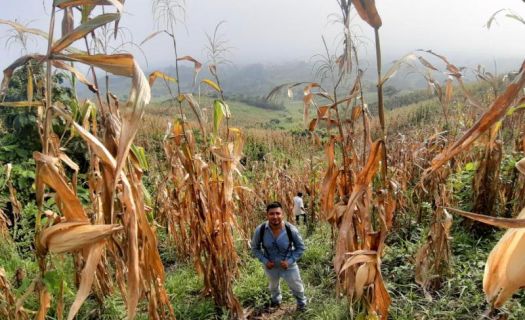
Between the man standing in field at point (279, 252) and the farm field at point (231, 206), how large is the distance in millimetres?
28

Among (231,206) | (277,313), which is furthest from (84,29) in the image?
(277,313)

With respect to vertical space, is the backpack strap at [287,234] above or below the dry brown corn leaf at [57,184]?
below

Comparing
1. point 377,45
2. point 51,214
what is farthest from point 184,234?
point 377,45

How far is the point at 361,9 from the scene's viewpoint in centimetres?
108

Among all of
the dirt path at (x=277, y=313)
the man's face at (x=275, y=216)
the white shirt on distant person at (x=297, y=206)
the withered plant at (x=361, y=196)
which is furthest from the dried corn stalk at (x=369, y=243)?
the white shirt on distant person at (x=297, y=206)

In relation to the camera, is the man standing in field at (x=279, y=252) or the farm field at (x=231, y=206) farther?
the man standing in field at (x=279, y=252)

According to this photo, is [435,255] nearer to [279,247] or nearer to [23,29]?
[279,247]

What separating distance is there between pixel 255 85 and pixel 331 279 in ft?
240

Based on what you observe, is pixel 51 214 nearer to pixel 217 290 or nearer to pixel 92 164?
pixel 92 164

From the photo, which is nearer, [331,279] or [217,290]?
[217,290]

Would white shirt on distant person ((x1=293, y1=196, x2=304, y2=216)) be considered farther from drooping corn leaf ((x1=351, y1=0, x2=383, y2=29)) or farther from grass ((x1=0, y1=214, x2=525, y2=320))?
drooping corn leaf ((x1=351, y1=0, x2=383, y2=29))

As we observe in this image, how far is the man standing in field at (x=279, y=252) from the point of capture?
3.11 m

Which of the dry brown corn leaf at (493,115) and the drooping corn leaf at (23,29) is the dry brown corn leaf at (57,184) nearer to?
the drooping corn leaf at (23,29)

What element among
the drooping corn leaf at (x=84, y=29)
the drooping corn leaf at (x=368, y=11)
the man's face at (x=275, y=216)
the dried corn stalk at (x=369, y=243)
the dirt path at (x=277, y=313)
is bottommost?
the dirt path at (x=277, y=313)
